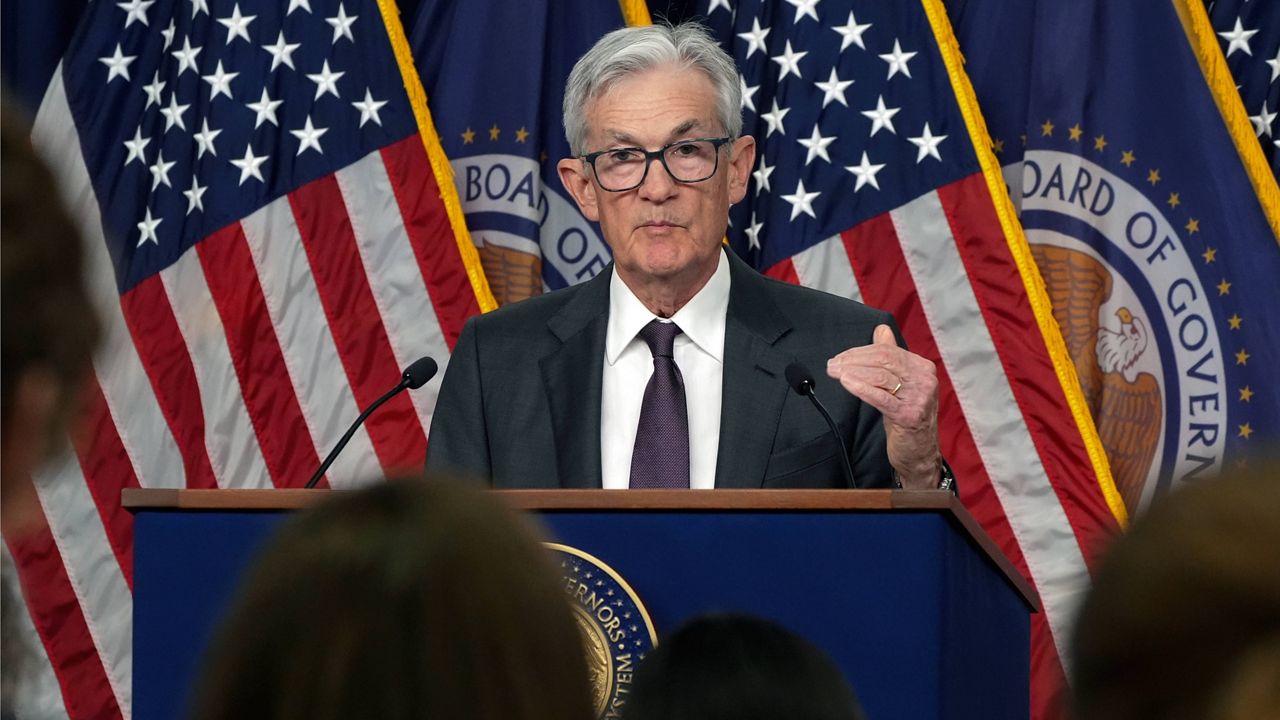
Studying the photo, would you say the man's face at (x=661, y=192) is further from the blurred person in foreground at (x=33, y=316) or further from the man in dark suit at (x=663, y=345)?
the blurred person in foreground at (x=33, y=316)

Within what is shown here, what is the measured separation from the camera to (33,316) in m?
0.74

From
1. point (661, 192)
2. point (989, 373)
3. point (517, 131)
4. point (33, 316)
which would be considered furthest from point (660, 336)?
point (33, 316)

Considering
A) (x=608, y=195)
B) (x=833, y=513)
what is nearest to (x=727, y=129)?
(x=608, y=195)

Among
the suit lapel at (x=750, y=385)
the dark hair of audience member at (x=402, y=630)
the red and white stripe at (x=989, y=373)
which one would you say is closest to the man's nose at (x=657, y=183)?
the suit lapel at (x=750, y=385)

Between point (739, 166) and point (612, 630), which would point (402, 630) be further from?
point (739, 166)

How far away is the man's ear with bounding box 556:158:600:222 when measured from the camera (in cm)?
341

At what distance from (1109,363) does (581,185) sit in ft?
6.62

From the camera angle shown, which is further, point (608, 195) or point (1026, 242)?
point (1026, 242)

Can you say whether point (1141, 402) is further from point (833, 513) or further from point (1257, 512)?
point (1257, 512)

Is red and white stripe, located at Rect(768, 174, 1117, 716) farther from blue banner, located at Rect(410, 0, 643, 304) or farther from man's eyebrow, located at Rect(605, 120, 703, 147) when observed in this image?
man's eyebrow, located at Rect(605, 120, 703, 147)

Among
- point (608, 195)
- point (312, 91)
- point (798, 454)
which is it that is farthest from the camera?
point (312, 91)

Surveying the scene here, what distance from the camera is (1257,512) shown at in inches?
27.3

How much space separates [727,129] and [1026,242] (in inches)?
65.5

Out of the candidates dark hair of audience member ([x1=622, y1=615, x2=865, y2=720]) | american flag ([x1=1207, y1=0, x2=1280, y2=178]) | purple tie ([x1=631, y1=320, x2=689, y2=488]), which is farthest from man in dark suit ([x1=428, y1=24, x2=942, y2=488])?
american flag ([x1=1207, y1=0, x2=1280, y2=178])
